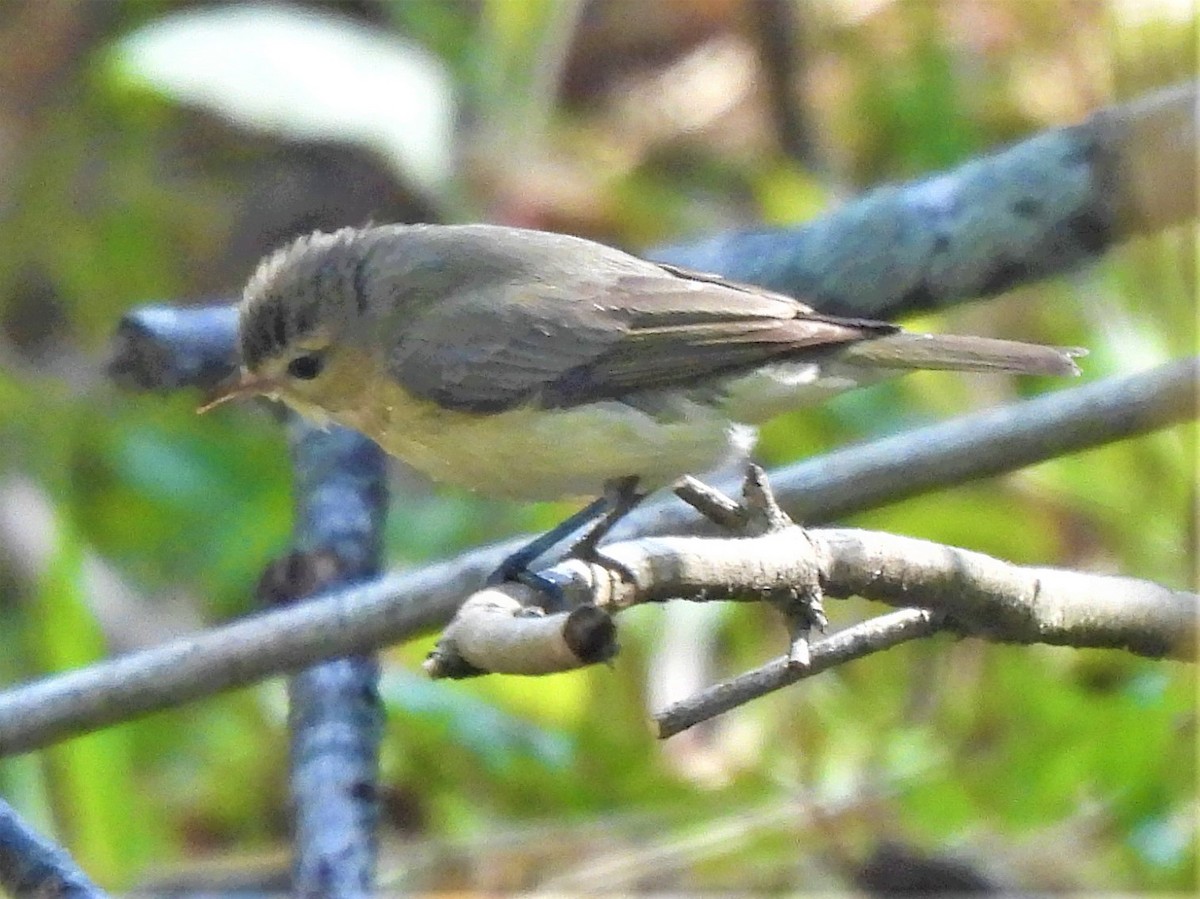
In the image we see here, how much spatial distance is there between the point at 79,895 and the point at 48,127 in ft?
17.5

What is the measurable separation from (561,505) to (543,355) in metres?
1.23

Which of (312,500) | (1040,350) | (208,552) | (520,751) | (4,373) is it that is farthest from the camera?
(4,373)

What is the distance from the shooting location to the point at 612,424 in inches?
109

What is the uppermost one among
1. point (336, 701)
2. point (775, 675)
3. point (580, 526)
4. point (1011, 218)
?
point (1011, 218)

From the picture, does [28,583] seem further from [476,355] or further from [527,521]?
[476,355]

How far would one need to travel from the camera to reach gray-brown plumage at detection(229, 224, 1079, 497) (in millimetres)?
Result: 2750

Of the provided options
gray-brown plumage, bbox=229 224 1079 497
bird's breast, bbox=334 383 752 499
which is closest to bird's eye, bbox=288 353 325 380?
gray-brown plumage, bbox=229 224 1079 497

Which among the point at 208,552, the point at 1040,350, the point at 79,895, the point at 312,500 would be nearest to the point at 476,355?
the point at 312,500

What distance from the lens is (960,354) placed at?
276 cm

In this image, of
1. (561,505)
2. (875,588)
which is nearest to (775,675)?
(875,588)

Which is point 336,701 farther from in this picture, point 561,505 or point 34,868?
point 561,505

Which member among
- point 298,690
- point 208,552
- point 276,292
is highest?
point 208,552

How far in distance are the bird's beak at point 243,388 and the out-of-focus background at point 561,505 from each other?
0.75 metres

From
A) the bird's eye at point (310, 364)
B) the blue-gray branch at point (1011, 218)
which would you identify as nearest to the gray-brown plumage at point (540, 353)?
the bird's eye at point (310, 364)
